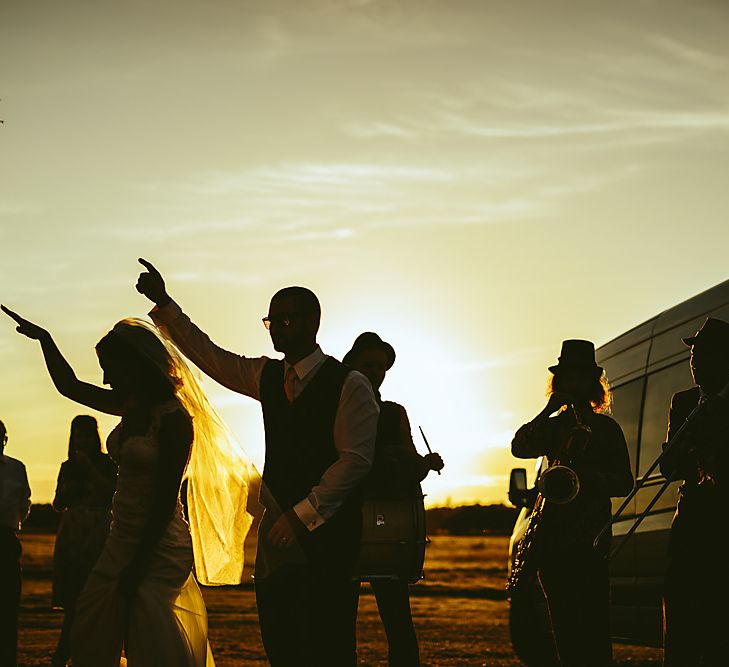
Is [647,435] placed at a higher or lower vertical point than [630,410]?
lower

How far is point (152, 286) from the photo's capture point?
734 centimetres

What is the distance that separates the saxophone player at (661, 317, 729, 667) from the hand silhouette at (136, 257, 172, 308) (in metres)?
2.59

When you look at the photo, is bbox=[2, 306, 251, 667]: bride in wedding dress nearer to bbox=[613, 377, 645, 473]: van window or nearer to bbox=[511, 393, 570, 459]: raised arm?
bbox=[511, 393, 570, 459]: raised arm

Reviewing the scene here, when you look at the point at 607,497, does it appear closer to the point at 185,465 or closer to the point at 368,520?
the point at 368,520

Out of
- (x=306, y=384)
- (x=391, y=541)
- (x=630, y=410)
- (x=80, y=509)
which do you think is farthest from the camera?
(x=80, y=509)

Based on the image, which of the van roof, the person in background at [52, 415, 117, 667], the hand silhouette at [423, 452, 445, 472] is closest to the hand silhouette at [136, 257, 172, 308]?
the hand silhouette at [423, 452, 445, 472]

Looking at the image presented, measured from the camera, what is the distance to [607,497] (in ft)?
27.1

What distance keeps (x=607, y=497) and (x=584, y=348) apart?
3.00ft

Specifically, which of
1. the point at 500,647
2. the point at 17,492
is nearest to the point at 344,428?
the point at 17,492

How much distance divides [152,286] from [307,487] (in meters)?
1.29

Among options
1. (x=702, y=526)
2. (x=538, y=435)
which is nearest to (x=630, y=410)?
(x=538, y=435)

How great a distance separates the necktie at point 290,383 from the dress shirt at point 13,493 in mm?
4972

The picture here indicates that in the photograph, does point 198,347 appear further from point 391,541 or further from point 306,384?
point 391,541

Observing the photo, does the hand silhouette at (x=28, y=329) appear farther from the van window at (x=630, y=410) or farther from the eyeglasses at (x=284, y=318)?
the van window at (x=630, y=410)
